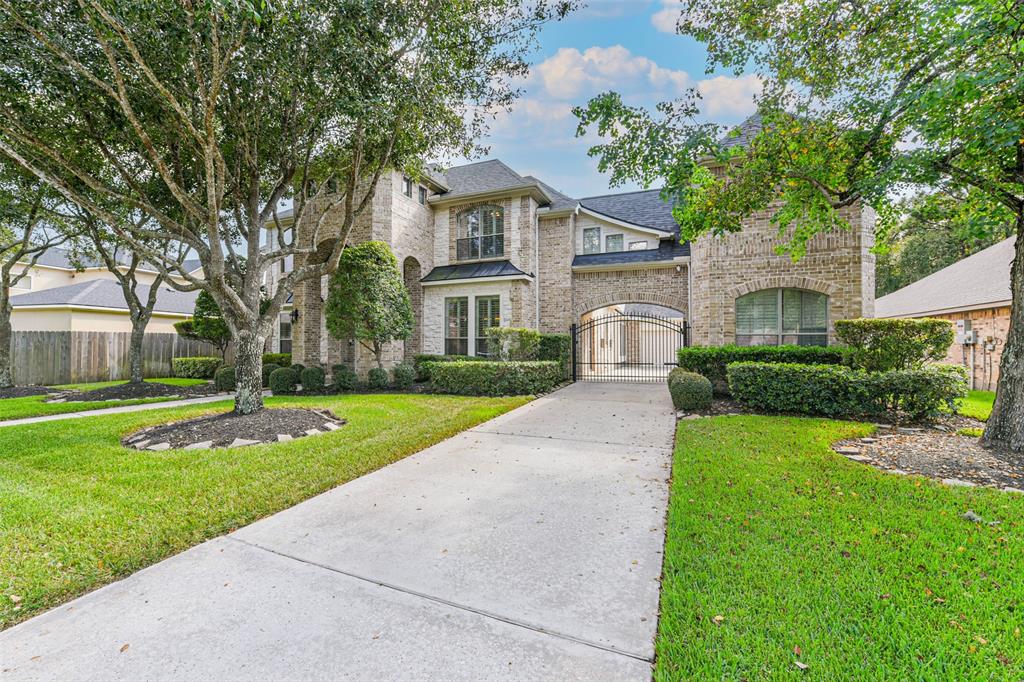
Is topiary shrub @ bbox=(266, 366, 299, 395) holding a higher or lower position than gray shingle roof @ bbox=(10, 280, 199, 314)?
lower

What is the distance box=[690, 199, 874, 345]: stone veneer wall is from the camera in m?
10.1

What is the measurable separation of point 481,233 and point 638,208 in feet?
20.3

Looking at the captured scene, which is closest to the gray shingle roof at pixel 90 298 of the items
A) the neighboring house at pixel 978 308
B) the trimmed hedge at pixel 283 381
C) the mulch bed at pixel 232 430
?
the trimmed hedge at pixel 283 381

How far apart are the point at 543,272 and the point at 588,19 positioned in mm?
8198

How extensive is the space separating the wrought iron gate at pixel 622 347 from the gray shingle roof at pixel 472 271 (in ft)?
9.62

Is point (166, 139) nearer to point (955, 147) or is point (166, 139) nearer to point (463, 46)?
point (463, 46)

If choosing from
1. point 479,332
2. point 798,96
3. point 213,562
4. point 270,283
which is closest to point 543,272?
point 479,332

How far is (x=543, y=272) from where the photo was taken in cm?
1478

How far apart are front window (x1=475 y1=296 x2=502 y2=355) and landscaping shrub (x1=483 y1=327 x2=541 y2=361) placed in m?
2.15

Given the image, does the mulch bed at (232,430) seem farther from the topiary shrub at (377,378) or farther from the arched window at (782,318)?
the arched window at (782,318)

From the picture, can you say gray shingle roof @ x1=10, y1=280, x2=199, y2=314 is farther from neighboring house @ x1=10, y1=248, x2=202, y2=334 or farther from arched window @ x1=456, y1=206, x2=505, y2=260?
arched window @ x1=456, y1=206, x2=505, y2=260

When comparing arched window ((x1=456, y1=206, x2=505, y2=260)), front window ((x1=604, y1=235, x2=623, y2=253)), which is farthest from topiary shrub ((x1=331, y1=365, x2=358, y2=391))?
front window ((x1=604, y1=235, x2=623, y2=253))

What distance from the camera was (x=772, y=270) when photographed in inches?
419

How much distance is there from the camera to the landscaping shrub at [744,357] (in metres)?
9.15
